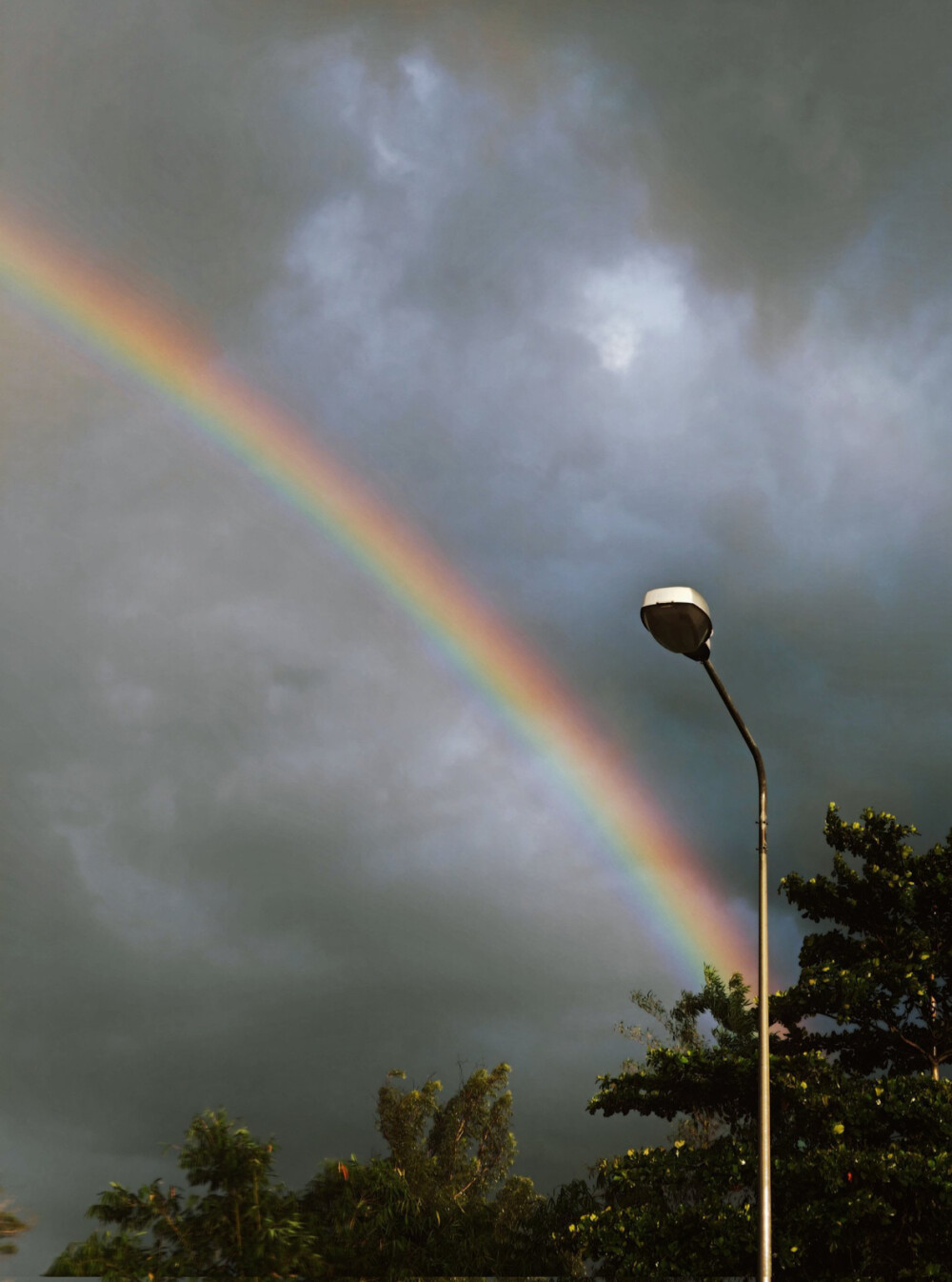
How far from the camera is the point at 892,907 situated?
63.8 ft

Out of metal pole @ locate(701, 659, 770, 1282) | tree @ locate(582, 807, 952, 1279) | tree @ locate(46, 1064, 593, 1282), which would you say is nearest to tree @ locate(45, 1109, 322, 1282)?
tree @ locate(46, 1064, 593, 1282)

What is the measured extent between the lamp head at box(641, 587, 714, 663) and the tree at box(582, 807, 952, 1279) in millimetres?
11398

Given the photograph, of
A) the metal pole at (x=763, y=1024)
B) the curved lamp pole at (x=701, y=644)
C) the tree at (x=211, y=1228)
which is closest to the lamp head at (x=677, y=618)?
the curved lamp pole at (x=701, y=644)

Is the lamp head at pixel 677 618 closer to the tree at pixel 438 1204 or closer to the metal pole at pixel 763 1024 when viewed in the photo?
the metal pole at pixel 763 1024

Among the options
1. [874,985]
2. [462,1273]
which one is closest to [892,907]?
[874,985]

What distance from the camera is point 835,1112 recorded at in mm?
16953

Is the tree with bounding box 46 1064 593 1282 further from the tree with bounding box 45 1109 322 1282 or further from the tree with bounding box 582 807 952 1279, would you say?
the tree with bounding box 582 807 952 1279

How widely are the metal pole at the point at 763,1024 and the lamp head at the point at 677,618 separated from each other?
490 mm

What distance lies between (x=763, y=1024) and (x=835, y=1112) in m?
10.5

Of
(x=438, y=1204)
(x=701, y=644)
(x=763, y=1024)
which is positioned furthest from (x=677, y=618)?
(x=438, y=1204)

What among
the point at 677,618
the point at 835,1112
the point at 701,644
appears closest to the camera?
the point at 677,618

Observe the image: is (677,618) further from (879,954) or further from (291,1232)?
(879,954)

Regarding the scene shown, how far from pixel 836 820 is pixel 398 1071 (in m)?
27.8

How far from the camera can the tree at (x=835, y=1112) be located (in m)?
15.7
